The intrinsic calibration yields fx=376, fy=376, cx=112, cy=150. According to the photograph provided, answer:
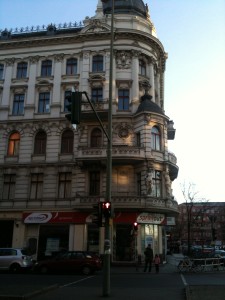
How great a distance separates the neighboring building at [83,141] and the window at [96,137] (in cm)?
10

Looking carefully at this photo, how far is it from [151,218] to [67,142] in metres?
10.4

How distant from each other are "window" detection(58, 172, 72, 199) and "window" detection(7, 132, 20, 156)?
17.2 feet

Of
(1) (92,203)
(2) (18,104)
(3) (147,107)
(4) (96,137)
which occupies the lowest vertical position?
(1) (92,203)

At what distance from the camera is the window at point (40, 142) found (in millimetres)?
35344

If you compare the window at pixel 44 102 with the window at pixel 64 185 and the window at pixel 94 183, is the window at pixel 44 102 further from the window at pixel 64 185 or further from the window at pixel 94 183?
the window at pixel 94 183

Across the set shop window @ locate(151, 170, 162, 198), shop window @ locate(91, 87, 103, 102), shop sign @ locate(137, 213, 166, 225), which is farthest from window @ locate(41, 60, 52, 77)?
shop sign @ locate(137, 213, 166, 225)

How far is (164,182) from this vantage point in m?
33.1

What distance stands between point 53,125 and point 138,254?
1406 centimetres

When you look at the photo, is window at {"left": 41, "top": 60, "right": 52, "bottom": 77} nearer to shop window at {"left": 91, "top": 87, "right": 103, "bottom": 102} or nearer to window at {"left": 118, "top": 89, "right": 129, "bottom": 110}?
shop window at {"left": 91, "top": 87, "right": 103, "bottom": 102}

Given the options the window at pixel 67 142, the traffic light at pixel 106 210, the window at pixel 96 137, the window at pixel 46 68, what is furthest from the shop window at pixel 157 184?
the traffic light at pixel 106 210

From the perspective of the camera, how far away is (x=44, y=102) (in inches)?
1438

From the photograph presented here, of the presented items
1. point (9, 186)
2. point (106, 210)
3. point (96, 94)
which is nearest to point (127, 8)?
point (96, 94)

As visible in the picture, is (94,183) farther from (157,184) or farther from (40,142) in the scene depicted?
(40,142)

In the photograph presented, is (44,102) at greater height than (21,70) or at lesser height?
lesser
